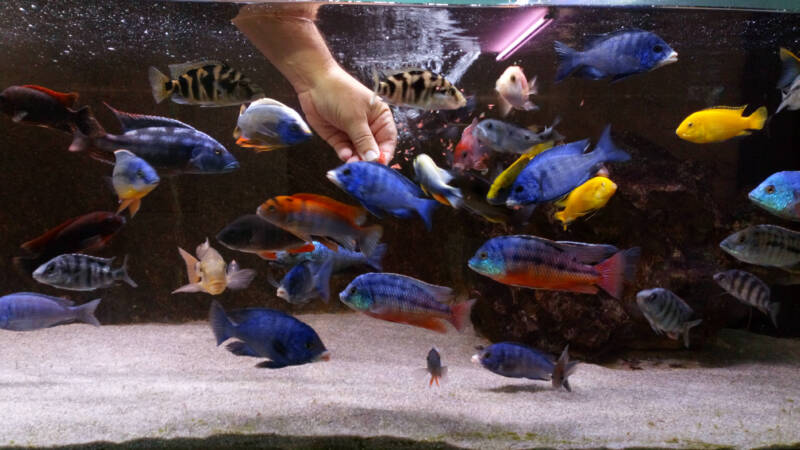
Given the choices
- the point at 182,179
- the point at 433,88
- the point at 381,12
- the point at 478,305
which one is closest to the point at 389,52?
the point at 381,12

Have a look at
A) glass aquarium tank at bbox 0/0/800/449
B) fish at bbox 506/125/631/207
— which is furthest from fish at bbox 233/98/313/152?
fish at bbox 506/125/631/207

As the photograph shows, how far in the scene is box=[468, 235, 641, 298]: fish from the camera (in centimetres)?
227

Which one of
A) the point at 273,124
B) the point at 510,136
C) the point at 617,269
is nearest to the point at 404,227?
the point at 510,136

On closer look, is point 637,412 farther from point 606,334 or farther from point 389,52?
point 389,52

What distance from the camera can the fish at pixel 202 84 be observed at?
2.79 m

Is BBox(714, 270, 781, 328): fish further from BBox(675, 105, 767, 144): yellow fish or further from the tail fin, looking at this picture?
the tail fin

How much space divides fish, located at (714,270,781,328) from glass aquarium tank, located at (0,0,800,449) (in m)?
0.02

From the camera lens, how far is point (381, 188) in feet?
7.54

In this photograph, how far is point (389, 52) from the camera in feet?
27.6

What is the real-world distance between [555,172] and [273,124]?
1.64m

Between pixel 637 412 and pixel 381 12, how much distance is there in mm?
6084

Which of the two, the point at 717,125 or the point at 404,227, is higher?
the point at 717,125

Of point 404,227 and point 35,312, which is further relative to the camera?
point 404,227

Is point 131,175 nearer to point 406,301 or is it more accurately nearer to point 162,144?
point 162,144
